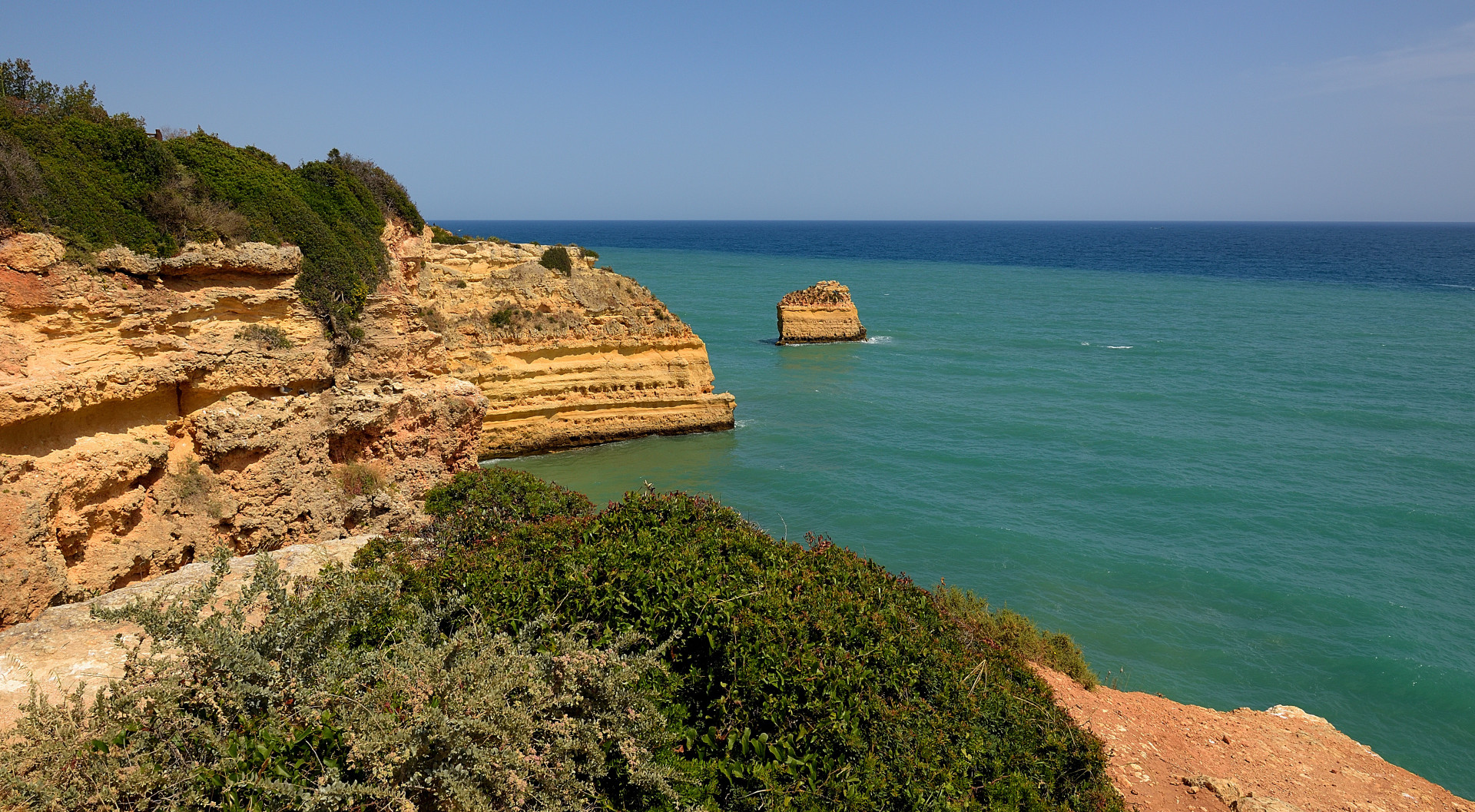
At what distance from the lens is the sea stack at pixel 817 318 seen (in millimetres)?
48500

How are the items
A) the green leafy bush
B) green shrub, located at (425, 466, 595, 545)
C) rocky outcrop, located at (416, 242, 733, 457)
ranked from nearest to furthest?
green shrub, located at (425, 466, 595, 545) < the green leafy bush < rocky outcrop, located at (416, 242, 733, 457)

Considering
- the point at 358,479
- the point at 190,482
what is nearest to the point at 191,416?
the point at 190,482

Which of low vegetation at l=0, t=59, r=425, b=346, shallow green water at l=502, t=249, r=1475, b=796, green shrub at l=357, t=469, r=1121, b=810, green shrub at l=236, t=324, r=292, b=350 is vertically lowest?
shallow green water at l=502, t=249, r=1475, b=796

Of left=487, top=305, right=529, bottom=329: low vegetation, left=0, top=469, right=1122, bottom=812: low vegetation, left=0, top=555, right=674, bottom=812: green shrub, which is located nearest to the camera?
left=0, top=555, right=674, bottom=812: green shrub

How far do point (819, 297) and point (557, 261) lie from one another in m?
24.8

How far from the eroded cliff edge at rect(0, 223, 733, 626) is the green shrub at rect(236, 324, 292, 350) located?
3 cm

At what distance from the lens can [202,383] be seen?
35.0ft

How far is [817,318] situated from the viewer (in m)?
48.4

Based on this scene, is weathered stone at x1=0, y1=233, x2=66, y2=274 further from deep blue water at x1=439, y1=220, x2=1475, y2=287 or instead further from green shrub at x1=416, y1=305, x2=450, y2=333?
deep blue water at x1=439, y1=220, x2=1475, y2=287

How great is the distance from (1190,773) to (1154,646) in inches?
241

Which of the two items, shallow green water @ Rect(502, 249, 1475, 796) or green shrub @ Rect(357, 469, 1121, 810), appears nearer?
green shrub @ Rect(357, 469, 1121, 810)

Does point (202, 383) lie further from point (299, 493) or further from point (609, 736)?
point (609, 736)

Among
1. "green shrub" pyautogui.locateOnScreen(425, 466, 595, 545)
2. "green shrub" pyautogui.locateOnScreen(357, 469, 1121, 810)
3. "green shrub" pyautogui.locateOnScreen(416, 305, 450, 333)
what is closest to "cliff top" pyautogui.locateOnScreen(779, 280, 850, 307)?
"green shrub" pyautogui.locateOnScreen(416, 305, 450, 333)

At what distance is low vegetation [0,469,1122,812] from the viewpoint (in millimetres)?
Result: 4816
